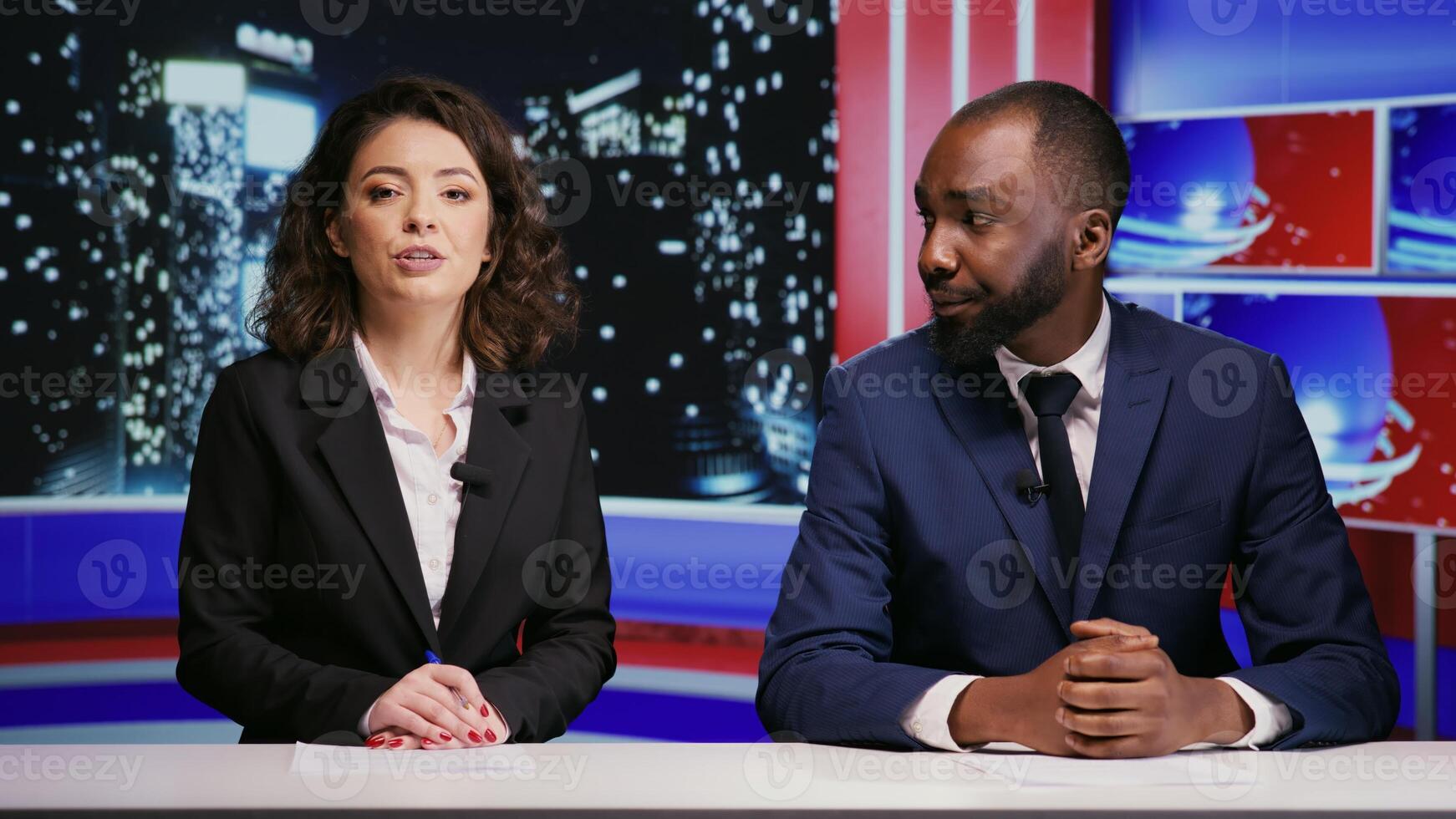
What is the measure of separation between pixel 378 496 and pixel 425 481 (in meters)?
0.09

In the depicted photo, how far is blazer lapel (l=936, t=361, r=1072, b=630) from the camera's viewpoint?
1640 mm

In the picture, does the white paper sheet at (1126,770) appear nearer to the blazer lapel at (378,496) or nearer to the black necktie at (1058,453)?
the black necktie at (1058,453)

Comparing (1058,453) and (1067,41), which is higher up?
(1067,41)

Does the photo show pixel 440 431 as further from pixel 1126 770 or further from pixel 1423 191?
pixel 1423 191

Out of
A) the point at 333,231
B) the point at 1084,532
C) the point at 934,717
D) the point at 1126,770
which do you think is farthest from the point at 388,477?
the point at 1126,770

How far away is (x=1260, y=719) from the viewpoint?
1396 mm

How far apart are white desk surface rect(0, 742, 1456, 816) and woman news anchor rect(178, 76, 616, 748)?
47cm

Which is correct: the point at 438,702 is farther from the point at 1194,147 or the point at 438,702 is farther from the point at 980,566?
the point at 1194,147

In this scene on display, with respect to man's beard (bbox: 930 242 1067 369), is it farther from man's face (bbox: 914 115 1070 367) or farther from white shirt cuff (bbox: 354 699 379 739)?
white shirt cuff (bbox: 354 699 379 739)

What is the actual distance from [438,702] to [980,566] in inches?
27.9

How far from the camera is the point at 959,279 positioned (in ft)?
5.50

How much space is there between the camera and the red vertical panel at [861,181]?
3.60 m

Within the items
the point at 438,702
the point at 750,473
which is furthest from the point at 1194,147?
the point at 438,702

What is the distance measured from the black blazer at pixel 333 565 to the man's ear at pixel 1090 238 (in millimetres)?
842
